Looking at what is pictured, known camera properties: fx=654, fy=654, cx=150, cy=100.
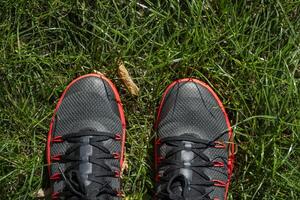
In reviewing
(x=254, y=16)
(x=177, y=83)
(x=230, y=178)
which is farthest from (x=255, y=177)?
(x=254, y=16)

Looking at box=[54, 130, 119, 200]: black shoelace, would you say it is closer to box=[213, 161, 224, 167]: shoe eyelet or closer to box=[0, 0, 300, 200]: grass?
box=[0, 0, 300, 200]: grass

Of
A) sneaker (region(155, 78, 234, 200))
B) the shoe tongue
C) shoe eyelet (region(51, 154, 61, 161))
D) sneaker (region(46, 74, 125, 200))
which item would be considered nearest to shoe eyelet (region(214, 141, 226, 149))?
sneaker (region(155, 78, 234, 200))

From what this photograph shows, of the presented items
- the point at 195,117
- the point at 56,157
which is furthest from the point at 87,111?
the point at 195,117

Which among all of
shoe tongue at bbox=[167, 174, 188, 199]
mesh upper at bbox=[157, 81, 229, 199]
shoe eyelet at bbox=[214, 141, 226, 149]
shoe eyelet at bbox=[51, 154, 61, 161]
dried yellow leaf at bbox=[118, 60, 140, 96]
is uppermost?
dried yellow leaf at bbox=[118, 60, 140, 96]

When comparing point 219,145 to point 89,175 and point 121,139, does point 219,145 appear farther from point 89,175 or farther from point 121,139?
point 89,175

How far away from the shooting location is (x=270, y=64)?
242cm

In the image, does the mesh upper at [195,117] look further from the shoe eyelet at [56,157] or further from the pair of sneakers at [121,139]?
the shoe eyelet at [56,157]

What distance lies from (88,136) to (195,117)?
0.41 m

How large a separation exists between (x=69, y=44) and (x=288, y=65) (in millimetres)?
827

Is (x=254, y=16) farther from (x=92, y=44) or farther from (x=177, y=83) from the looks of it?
(x=92, y=44)

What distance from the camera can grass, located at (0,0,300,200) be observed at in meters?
2.40

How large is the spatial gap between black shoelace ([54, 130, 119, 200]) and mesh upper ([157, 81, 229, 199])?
0.21m

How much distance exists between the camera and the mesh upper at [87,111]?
2.46 metres

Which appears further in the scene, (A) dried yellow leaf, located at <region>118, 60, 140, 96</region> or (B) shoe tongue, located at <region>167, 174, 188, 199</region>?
(A) dried yellow leaf, located at <region>118, 60, 140, 96</region>
